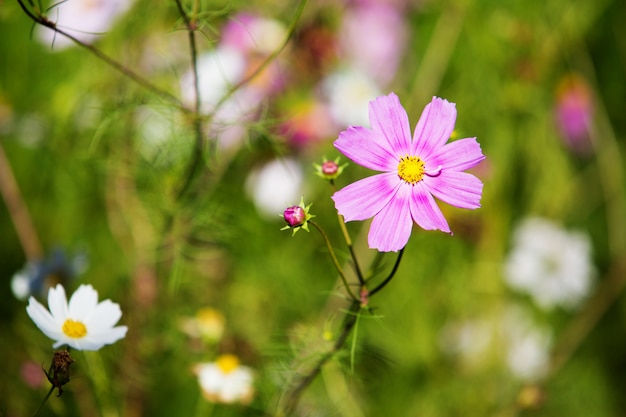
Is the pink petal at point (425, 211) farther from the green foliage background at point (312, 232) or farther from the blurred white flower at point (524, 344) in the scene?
the blurred white flower at point (524, 344)

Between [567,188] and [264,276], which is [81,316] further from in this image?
[567,188]

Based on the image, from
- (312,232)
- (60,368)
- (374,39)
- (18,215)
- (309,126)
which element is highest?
(374,39)

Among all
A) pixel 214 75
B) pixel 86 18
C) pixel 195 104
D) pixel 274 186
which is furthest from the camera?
pixel 274 186

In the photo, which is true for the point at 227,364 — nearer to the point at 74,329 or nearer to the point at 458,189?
the point at 74,329

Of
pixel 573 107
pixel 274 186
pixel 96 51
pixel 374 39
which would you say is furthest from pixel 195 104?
pixel 573 107

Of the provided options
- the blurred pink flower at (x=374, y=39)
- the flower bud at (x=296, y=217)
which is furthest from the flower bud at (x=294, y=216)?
the blurred pink flower at (x=374, y=39)

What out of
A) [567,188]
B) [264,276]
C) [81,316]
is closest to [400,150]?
[81,316]
